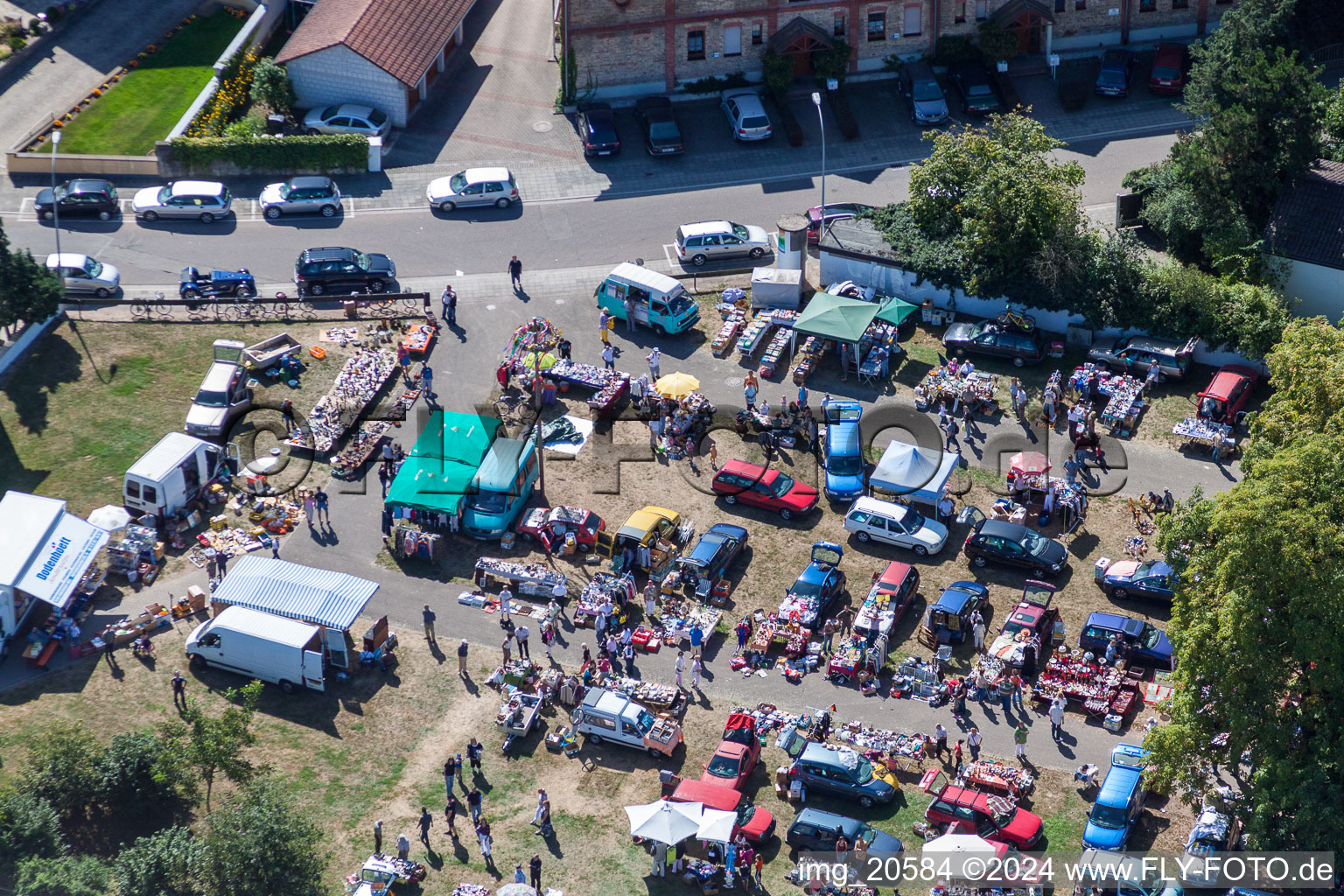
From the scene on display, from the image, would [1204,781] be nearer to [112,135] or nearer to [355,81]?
[355,81]

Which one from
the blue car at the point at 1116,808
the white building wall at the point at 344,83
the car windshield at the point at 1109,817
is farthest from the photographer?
the white building wall at the point at 344,83

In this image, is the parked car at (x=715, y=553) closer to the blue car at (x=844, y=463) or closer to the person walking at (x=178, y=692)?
the blue car at (x=844, y=463)

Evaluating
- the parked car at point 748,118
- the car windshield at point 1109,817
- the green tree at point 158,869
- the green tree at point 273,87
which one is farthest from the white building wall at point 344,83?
the car windshield at point 1109,817

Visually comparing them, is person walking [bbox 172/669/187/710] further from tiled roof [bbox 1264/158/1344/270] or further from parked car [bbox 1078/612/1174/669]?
tiled roof [bbox 1264/158/1344/270]

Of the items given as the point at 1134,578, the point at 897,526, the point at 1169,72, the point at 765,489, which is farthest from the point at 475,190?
the point at 1134,578

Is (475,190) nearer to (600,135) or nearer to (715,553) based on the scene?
(600,135)

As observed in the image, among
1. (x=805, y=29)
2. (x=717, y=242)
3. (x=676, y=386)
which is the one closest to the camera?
(x=676, y=386)

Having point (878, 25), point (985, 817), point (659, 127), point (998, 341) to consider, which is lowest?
point (985, 817)
